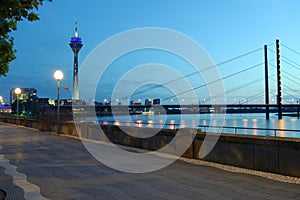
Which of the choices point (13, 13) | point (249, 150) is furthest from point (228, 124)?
point (13, 13)

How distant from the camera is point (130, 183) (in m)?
7.09

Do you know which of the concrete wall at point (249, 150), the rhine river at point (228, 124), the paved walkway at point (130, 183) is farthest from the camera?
the rhine river at point (228, 124)

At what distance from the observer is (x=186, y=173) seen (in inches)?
315

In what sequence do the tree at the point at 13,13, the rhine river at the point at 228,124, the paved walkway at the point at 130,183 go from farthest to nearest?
the rhine river at the point at 228,124 < the paved walkway at the point at 130,183 < the tree at the point at 13,13

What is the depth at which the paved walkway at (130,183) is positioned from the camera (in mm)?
6105

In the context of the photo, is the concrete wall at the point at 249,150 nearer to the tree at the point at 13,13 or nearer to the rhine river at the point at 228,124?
the rhine river at the point at 228,124

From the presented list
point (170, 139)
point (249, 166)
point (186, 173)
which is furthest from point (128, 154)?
point (249, 166)

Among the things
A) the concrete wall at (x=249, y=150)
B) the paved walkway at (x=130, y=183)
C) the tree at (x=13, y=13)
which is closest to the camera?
the tree at (x=13, y=13)

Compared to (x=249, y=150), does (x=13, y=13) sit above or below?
above

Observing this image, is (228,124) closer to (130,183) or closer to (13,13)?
(130,183)

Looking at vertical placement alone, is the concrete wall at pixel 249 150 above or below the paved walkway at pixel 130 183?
above

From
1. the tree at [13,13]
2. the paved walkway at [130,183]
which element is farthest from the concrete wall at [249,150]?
the tree at [13,13]

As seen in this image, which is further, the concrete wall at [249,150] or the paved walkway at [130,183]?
the concrete wall at [249,150]

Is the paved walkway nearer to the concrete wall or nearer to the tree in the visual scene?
the concrete wall
